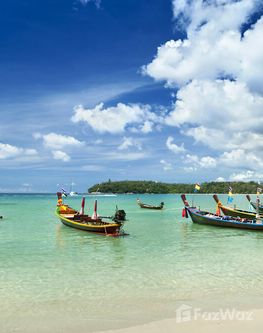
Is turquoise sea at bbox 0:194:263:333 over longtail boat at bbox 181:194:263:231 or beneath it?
beneath

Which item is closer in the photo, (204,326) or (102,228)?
(204,326)

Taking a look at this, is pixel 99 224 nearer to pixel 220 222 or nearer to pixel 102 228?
pixel 102 228

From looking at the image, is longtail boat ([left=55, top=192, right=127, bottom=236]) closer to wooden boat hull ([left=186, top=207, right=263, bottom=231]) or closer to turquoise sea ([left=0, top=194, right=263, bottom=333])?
turquoise sea ([left=0, top=194, right=263, bottom=333])

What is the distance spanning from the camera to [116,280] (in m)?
13.2

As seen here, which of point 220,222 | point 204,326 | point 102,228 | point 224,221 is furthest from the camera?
point 220,222

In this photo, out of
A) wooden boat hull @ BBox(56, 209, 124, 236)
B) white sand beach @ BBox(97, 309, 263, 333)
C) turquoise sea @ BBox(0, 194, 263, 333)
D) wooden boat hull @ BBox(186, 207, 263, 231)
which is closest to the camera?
white sand beach @ BBox(97, 309, 263, 333)

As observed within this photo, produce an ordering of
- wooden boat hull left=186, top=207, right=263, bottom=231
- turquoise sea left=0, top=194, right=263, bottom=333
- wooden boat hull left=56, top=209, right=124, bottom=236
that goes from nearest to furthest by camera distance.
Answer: turquoise sea left=0, top=194, right=263, bottom=333
wooden boat hull left=56, top=209, right=124, bottom=236
wooden boat hull left=186, top=207, right=263, bottom=231

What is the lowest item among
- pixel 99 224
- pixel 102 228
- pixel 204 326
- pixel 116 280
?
pixel 116 280

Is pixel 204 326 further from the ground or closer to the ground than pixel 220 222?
closer to the ground

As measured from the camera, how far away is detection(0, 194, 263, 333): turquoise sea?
370 inches

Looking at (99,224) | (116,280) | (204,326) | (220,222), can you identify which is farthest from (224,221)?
(204,326)

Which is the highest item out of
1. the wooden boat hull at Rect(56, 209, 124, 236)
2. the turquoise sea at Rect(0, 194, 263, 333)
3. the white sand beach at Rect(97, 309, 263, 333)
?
the wooden boat hull at Rect(56, 209, 124, 236)

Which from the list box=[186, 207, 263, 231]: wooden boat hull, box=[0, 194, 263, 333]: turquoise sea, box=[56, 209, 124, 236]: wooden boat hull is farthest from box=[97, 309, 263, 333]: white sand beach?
box=[186, 207, 263, 231]: wooden boat hull

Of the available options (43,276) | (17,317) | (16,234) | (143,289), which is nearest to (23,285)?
(43,276)
